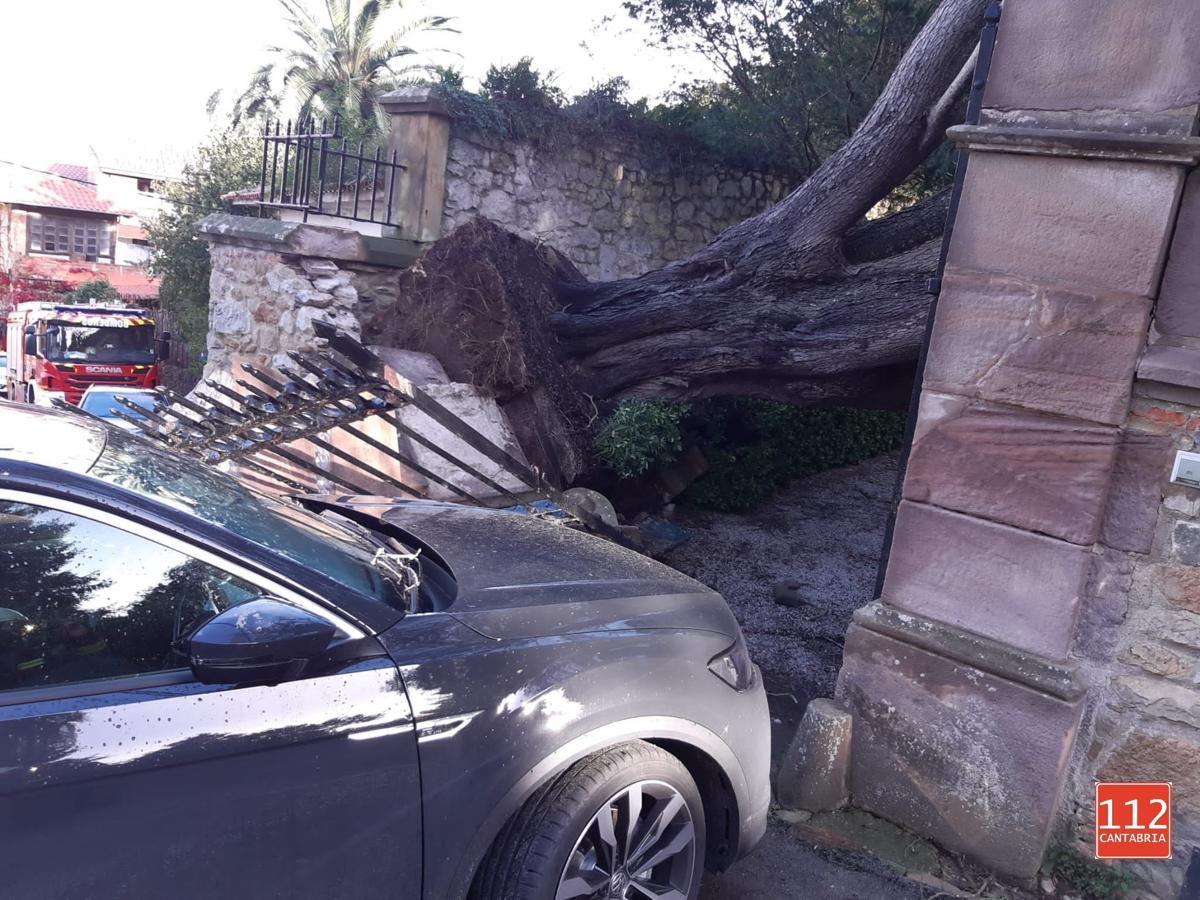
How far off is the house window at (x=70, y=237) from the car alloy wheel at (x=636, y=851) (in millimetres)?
35148

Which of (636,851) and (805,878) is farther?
(805,878)

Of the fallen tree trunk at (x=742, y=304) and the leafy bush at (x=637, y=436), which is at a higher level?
the fallen tree trunk at (x=742, y=304)

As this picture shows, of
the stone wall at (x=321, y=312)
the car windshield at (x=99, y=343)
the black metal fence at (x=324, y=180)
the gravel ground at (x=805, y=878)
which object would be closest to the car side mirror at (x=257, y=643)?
the gravel ground at (x=805, y=878)

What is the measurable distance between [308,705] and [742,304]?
514 cm

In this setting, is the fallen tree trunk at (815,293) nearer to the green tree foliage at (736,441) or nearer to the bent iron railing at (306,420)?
the green tree foliage at (736,441)

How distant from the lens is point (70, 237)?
32312mm

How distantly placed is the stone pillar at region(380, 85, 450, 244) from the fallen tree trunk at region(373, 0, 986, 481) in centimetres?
50

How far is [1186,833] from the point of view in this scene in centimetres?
316

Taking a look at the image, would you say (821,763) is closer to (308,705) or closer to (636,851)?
(636,851)

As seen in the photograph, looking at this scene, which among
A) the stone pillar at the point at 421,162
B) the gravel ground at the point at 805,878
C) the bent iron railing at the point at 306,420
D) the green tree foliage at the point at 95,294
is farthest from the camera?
the green tree foliage at the point at 95,294

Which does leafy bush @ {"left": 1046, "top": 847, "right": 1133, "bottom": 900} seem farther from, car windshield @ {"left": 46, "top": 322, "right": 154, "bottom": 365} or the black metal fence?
car windshield @ {"left": 46, "top": 322, "right": 154, "bottom": 365}

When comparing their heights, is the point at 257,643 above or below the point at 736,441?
above

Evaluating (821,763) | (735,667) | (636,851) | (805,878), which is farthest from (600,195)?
(636,851)

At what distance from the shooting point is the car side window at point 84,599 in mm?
1851
